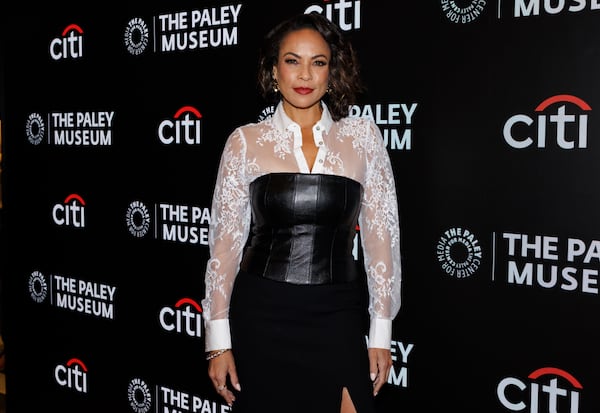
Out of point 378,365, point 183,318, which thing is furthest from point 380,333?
point 183,318

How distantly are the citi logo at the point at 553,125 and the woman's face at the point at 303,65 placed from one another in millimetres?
682

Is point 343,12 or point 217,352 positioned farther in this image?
point 343,12

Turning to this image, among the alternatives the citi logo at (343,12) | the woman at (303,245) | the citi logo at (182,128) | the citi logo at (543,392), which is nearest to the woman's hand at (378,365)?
the woman at (303,245)

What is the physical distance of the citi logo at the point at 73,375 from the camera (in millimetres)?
3551

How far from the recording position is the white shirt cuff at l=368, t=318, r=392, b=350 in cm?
194

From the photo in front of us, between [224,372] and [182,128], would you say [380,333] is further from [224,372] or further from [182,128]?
[182,128]

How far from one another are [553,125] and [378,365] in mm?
953

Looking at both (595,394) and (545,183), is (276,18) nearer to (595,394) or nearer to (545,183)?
(545,183)

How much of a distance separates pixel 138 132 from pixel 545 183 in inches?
76.1

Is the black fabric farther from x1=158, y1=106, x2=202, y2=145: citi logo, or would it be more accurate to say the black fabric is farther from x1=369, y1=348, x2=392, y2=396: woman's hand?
x1=158, y1=106, x2=202, y2=145: citi logo

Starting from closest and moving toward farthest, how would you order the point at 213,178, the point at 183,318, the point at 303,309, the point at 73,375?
1. the point at 303,309
2. the point at 213,178
3. the point at 183,318
4. the point at 73,375

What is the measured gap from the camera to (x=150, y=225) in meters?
3.15

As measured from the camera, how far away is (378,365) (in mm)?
1955


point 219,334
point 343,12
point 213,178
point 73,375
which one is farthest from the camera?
point 73,375
